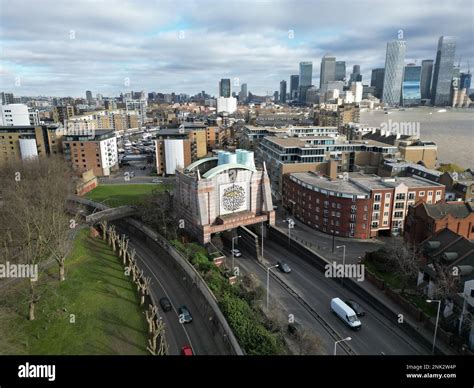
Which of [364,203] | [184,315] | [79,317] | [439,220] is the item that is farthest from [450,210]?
[79,317]

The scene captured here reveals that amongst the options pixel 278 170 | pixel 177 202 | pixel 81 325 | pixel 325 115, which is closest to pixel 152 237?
Answer: pixel 177 202

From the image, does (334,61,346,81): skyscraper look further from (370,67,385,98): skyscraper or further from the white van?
the white van

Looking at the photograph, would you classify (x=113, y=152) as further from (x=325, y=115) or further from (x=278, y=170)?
(x=325, y=115)

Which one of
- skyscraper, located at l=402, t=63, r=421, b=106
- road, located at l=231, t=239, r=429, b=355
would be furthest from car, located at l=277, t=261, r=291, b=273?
skyscraper, located at l=402, t=63, r=421, b=106

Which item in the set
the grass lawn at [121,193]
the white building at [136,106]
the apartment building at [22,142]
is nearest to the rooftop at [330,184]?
the grass lawn at [121,193]

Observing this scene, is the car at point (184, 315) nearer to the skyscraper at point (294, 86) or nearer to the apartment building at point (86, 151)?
the apartment building at point (86, 151)
